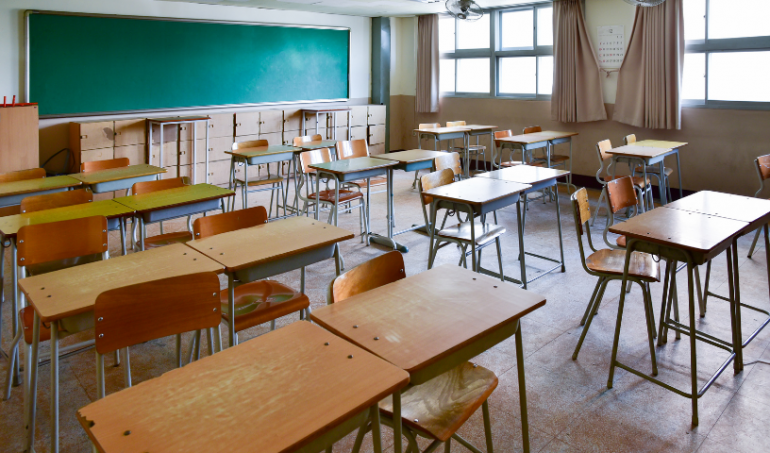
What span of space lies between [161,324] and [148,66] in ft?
20.0

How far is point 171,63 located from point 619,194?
5946 mm

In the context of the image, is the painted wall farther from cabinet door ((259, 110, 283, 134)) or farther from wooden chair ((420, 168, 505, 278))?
wooden chair ((420, 168, 505, 278))

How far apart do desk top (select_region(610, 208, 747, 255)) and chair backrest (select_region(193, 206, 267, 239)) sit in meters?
1.78

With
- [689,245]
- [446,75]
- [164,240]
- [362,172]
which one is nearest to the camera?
[689,245]

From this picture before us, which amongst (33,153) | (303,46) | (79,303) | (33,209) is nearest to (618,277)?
(79,303)

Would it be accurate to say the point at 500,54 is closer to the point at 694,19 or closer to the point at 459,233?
the point at 694,19

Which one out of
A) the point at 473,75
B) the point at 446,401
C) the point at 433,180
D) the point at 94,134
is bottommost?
the point at 446,401

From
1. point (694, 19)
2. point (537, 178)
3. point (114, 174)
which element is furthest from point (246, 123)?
point (694, 19)

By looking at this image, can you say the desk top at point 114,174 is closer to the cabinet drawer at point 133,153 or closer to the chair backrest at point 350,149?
the chair backrest at point 350,149

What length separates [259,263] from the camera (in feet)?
7.89

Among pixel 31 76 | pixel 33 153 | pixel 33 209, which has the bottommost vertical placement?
pixel 33 209

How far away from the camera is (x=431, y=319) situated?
1.77 meters

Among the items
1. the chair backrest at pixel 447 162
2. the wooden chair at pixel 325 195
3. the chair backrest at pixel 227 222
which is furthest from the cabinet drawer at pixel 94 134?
the chair backrest at pixel 227 222

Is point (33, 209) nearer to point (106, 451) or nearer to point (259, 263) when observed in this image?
point (259, 263)
